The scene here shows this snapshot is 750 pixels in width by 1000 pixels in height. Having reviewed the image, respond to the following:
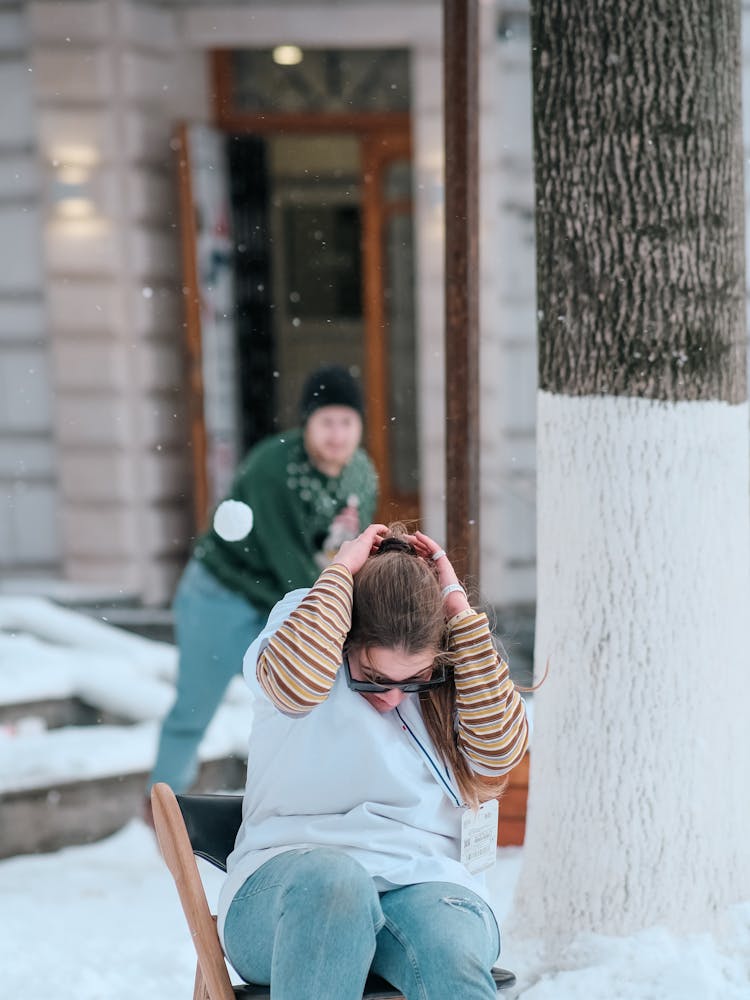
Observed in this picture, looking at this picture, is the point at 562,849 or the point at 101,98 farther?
the point at 101,98

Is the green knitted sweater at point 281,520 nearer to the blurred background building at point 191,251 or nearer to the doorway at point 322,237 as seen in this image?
the blurred background building at point 191,251

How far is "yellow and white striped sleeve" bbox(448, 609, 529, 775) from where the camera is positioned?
2.07 metres

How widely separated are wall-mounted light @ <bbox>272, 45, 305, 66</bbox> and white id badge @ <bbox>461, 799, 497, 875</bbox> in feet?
16.3

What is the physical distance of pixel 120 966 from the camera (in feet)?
9.99

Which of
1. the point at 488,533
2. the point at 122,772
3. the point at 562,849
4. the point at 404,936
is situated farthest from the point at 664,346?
the point at 488,533

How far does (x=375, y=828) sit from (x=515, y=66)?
4744mm

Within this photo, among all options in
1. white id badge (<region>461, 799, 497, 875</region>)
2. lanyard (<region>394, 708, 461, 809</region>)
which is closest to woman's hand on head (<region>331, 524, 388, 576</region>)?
lanyard (<region>394, 708, 461, 809</region>)

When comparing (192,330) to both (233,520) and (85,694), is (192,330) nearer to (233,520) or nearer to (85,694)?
(85,694)

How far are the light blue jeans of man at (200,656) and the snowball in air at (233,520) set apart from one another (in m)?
0.17

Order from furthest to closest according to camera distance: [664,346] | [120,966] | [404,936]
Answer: [120,966]
[664,346]
[404,936]

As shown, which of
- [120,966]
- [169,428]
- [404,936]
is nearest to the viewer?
[404,936]

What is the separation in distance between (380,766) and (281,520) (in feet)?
4.80

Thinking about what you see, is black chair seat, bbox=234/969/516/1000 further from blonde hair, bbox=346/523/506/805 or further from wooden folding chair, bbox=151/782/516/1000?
blonde hair, bbox=346/523/506/805

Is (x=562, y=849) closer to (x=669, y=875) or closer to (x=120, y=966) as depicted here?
(x=669, y=875)
